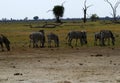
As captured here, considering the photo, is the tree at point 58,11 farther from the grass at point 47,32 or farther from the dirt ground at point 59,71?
the dirt ground at point 59,71

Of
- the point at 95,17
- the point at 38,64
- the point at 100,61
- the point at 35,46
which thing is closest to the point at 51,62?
the point at 38,64

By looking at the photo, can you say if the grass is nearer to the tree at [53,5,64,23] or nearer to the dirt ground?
the dirt ground

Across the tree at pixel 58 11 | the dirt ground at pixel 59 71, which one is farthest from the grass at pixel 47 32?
the tree at pixel 58 11

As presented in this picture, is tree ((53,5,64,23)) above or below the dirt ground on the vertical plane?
below

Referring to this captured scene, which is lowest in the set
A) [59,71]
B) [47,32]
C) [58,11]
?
[58,11]

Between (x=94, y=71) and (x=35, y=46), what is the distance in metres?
16.8

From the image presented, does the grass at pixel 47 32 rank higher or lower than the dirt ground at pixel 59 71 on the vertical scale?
lower

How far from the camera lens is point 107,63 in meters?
22.3

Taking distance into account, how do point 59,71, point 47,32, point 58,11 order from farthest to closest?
point 58,11, point 47,32, point 59,71

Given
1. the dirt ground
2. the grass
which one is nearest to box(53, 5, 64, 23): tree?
the grass

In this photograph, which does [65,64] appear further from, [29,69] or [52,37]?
[52,37]

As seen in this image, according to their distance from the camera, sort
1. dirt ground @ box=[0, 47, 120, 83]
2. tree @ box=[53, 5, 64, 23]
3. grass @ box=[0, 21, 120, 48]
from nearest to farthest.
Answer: dirt ground @ box=[0, 47, 120, 83]
grass @ box=[0, 21, 120, 48]
tree @ box=[53, 5, 64, 23]

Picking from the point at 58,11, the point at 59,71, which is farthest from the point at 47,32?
the point at 58,11

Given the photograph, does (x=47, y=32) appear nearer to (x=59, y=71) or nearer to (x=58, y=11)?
(x=59, y=71)
